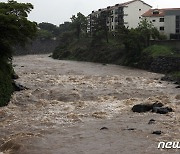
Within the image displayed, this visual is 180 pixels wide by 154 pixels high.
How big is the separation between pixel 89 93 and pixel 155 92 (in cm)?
528

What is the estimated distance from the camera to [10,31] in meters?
25.5

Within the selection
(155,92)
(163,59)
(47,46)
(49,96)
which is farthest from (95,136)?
(47,46)

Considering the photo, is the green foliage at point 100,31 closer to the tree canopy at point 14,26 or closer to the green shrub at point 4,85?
the tree canopy at point 14,26

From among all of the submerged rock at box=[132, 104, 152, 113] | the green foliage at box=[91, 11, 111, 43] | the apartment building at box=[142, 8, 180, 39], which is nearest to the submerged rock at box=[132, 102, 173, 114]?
the submerged rock at box=[132, 104, 152, 113]

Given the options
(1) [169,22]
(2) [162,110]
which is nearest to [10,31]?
(2) [162,110]

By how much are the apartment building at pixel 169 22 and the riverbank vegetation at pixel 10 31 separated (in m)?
30.2

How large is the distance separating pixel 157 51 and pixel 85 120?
30240 millimetres

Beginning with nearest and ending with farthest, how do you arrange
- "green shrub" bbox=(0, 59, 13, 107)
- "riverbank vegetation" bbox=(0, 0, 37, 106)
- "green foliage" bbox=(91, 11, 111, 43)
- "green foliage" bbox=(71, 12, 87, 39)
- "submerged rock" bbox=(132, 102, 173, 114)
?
"submerged rock" bbox=(132, 102, 173, 114) < "green shrub" bbox=(0, 59, 13, 107) < "riverbank vegetation" bbox=(0, 0, 37, 106) < "green foliage" bbox=(91, 11, 111, 43) < "green foliage" bbox=(71, 12, 87, 39)

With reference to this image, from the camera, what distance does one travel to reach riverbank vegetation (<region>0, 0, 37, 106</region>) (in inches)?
981

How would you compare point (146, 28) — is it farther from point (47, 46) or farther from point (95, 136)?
point (47, 46)

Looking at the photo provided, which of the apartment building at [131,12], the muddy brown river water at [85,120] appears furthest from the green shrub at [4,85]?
the apartment building at [131,12]

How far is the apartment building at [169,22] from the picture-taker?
52853 mm

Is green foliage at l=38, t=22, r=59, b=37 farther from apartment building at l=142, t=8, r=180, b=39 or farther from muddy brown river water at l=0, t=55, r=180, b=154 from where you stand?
muddy brown river water at l=0, t=55, r=180, b=154

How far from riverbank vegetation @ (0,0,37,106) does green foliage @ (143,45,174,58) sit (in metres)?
22.0
